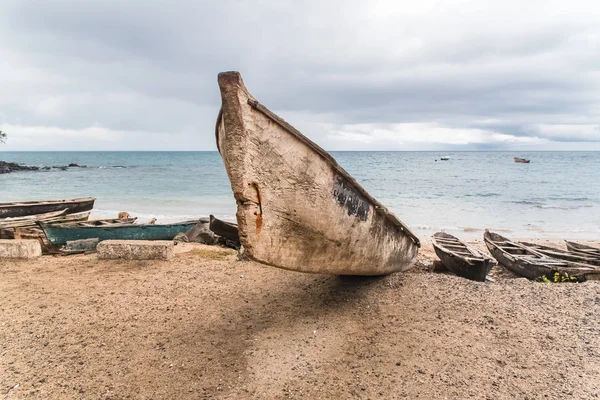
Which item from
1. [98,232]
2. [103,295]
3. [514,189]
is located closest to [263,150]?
[103,295]

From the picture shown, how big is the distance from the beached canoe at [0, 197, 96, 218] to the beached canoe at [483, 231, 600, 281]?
434 inches

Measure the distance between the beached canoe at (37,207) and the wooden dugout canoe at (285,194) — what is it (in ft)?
30.1

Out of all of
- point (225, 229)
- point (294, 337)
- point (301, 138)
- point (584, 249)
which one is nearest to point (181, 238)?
point (225, 229)

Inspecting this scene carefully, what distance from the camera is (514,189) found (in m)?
25.3

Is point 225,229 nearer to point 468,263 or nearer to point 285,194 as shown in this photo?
point 468,263

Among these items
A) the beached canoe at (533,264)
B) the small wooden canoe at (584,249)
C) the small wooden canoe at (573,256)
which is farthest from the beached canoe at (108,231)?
the small wooden canoe at (584,249)

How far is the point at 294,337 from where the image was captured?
3.97 meters

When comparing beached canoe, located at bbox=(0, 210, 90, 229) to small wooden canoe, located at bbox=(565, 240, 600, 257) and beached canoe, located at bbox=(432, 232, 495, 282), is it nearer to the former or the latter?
beached canoe, located at bbox=(432, 232, 495, 282)

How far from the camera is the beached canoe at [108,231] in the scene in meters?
7.89

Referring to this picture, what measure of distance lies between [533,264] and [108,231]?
27.3 feet

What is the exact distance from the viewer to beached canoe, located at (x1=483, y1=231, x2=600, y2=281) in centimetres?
591

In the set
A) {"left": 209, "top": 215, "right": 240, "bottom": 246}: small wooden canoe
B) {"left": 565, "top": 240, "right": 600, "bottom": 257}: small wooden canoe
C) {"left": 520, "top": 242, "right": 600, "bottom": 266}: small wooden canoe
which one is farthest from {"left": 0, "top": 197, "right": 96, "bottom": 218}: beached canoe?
{"left": 565, "top": 240, "right": 600, "bottom": 257}: small wooden canoe

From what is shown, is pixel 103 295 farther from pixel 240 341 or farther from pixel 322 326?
pixel 322 326

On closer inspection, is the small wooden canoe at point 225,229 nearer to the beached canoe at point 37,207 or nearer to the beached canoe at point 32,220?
the beached canoe at point 32,220
